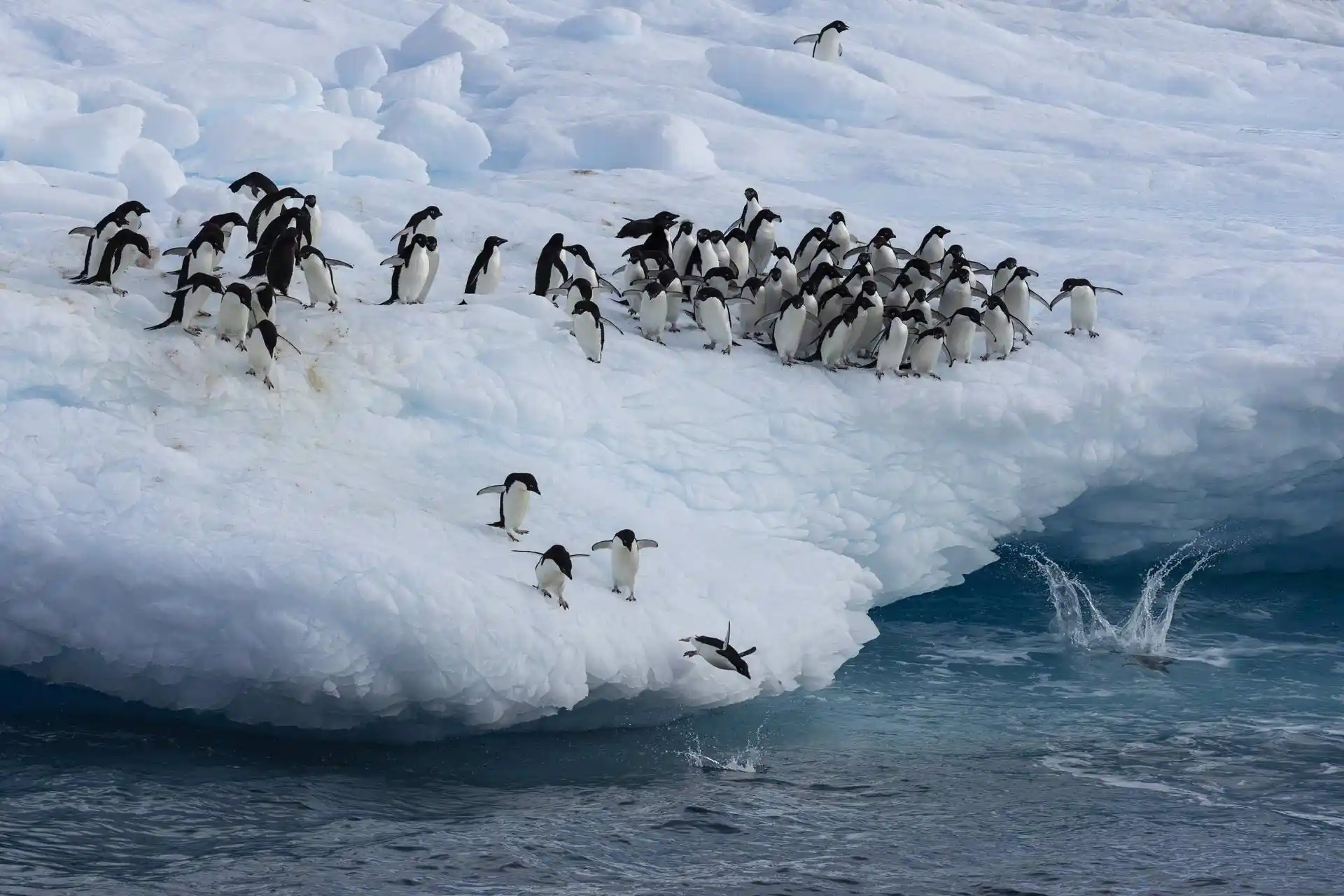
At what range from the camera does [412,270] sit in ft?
36.3

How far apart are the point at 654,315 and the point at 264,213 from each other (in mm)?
3297

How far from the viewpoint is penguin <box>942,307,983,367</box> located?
11.7 m

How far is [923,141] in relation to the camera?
20.3 metres

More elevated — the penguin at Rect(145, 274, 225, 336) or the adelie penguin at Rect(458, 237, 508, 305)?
the adelie penguin at Rect(458, 237, 508, 305)

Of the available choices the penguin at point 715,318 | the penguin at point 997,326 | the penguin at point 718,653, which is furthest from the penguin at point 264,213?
the penguin at point 997,326

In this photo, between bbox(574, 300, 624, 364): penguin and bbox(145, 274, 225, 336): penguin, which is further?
bbox(574, 300, 624, 364): penguin

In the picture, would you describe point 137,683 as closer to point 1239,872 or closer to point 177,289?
point 177,289

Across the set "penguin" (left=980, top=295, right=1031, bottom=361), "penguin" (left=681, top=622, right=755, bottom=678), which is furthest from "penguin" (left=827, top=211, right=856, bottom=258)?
"penguin" (left=681, top=622, right=755, bottom=678)

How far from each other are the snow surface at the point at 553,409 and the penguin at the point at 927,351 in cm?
26

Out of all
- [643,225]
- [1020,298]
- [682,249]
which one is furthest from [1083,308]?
[643,225]

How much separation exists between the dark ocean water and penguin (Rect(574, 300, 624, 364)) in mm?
2886

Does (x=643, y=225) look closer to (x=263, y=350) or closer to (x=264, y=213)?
(x=264, y=213)

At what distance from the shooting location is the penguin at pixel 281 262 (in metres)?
10.6

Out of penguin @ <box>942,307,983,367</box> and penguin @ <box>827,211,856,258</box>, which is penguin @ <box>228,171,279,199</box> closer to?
penguin @ <box>827,211,856,258</box>
